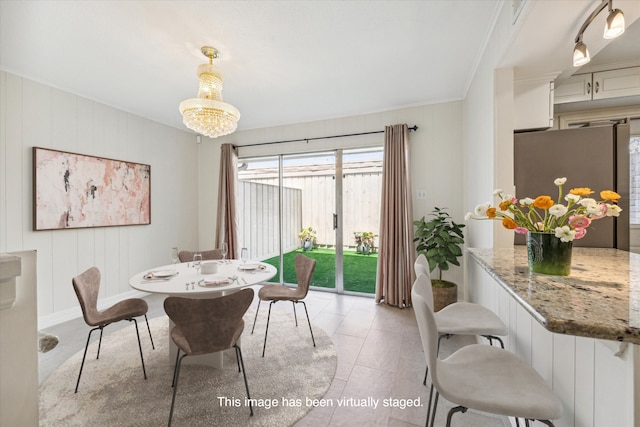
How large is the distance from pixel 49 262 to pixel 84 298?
1662mm

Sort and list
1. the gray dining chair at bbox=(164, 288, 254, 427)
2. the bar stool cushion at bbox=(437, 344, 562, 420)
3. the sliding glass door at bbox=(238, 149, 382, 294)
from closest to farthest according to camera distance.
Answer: the bar stool cushion at bbox=(437, 344, 562, 420), the gray dining chair at bbox=(164, 288, 254, 427), the sliding glass door at bbox=(238, 149, 382, 294)

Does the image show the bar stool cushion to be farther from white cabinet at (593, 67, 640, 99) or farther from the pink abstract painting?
the pink abstract painting

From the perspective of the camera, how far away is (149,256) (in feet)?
12.9

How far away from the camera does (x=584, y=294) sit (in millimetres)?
842

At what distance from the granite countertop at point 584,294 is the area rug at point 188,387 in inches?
58.4

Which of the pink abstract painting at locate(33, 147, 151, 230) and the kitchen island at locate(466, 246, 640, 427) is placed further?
the pink abstract painting at locate(33, 147, 151, 230)

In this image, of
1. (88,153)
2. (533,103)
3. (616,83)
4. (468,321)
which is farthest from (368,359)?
(88,153)

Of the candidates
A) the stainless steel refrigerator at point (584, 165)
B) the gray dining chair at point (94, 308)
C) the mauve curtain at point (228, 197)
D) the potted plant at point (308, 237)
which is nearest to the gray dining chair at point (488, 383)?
the stainless steel refrigerator at point (584, 165)

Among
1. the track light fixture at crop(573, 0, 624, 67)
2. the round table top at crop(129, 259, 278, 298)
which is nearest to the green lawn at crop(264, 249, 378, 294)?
the round table top at crop(129, 259, 278, 298)

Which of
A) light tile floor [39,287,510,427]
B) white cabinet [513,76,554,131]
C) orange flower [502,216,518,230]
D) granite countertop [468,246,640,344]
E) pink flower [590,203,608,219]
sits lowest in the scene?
light tile floor [39,287,510,427]

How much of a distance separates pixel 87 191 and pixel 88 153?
1.59ft

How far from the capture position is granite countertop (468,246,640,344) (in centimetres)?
62

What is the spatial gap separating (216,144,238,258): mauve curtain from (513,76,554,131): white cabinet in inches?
153

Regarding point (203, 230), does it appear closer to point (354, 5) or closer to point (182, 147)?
point (182, 147)
